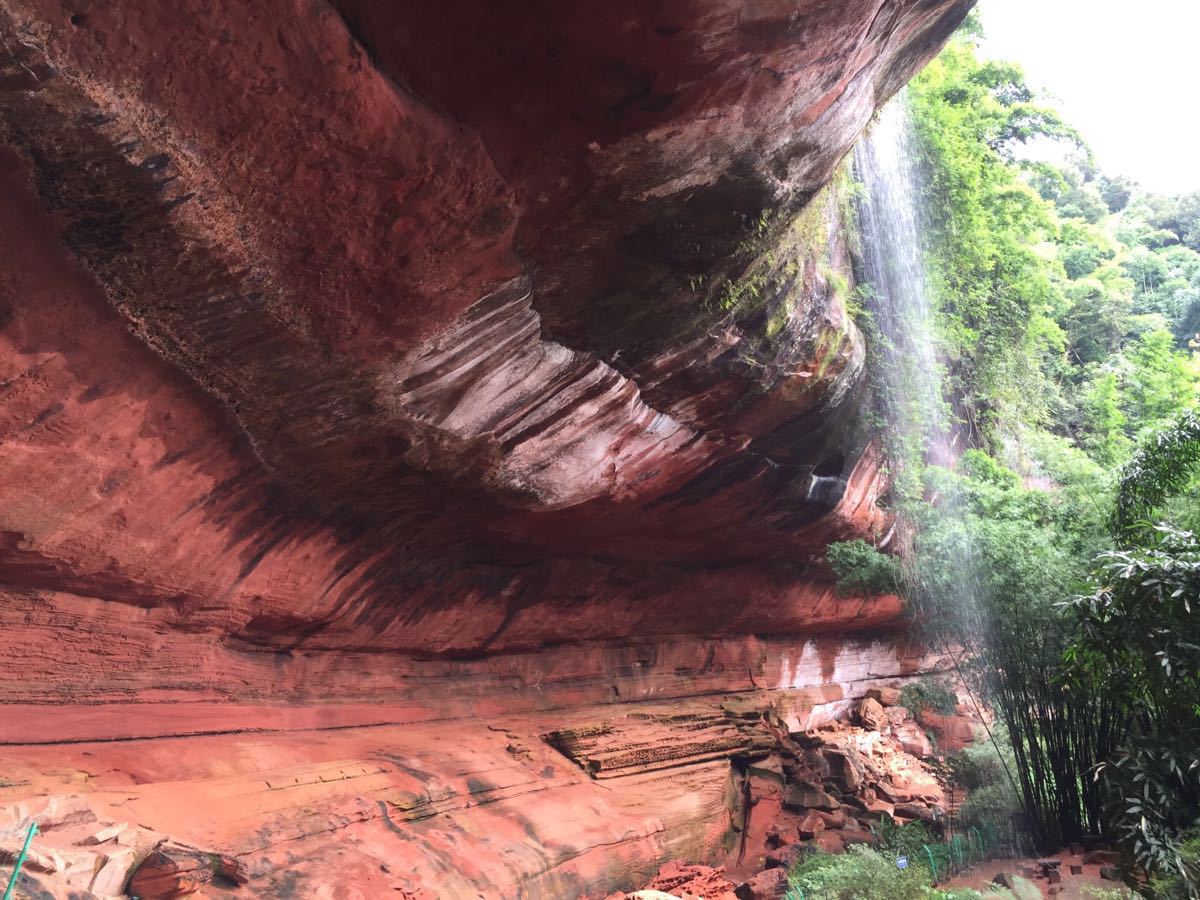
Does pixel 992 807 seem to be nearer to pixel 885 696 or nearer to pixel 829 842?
pixel 829 842

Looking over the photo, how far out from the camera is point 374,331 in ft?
19.4

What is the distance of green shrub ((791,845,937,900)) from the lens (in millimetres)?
8211

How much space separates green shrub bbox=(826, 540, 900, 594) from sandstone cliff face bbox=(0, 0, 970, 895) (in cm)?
218

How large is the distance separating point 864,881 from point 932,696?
25.4ft

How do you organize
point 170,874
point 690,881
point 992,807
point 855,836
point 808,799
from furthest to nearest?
point 808,799, point 855,836, point 992,807, point 690,881, point 170,874

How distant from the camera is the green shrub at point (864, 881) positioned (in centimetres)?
821

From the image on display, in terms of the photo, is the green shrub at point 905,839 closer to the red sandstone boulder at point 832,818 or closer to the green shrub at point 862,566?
the red sandstone boulder at point 832,818

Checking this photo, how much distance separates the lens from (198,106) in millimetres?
4344

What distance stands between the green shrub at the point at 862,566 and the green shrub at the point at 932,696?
469 cm

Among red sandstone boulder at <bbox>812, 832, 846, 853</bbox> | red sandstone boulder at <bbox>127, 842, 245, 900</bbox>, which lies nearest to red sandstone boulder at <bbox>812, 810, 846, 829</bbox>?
red sandstone boulder at <bbox>812, 832, 846, 853</bbox>

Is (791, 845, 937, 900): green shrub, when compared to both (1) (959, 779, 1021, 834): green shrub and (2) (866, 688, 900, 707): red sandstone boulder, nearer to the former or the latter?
(1) (959, 779, 1021, 834): green shrub

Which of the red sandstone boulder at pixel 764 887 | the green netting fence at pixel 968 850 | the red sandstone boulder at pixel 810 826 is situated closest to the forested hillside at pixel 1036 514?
the green netting fence at pixel 968 850

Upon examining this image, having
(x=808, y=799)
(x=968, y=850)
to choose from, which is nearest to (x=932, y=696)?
(x=808, y=799)

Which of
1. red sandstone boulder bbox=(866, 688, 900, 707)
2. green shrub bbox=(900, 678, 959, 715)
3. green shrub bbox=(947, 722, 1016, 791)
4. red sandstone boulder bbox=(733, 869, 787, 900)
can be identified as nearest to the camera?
red sandstone boulder bbox=(733, 869, 787, 900)
